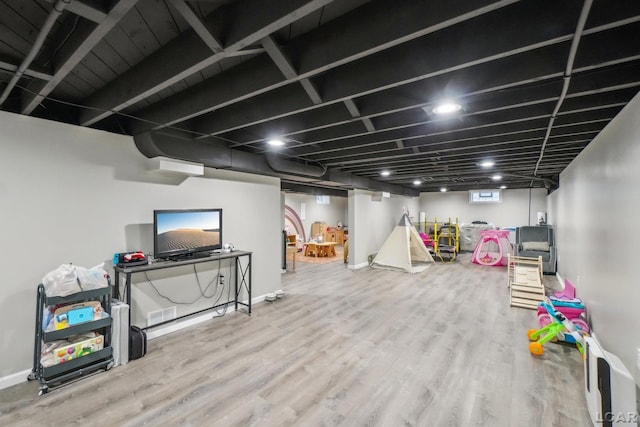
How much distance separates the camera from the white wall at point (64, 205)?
2.44 metres

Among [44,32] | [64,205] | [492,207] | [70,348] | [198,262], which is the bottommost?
[70,348]

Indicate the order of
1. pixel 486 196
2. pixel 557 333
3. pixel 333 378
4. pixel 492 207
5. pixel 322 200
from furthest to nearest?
pixel 322 200 → pixel 492 207 → pixel 486 196 → pixel 557 333 → pixel 333 378

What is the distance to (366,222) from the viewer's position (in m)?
8.01

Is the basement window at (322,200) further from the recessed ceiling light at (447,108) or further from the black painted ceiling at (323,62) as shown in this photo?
the recessed ceiling light at (447,108)

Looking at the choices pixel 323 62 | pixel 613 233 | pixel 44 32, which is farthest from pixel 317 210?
pixel 44 32

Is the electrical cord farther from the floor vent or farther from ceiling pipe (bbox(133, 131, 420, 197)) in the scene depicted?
ceiling pipe (bbox(133, 131, 420, 197))

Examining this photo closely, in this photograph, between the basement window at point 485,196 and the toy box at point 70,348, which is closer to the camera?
the toy box at point 70,348

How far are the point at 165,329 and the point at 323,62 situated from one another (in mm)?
3509

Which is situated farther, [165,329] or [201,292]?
[201,292]

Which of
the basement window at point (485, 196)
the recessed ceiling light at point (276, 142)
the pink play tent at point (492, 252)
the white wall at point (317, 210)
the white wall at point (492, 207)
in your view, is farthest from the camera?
the white wall at point (317, 210)

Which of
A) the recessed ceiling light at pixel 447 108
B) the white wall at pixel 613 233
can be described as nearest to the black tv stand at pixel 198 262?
the recessed ceiling light at pixel 447 108

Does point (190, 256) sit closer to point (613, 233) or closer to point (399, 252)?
point (613, 233)

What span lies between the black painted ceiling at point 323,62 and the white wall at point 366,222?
443cm

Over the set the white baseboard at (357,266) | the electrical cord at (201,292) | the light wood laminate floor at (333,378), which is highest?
the electrical cord at (201,292)
